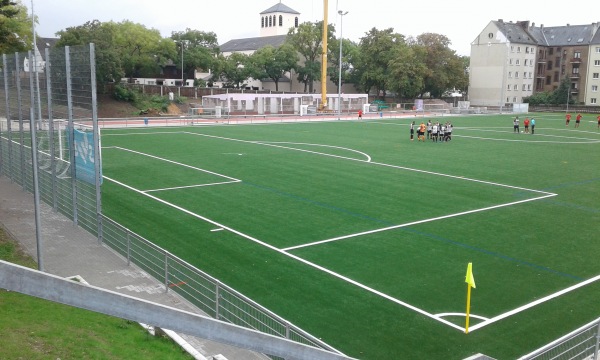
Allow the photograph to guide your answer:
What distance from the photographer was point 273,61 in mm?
98688

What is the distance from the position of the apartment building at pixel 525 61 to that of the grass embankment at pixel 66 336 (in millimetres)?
91738

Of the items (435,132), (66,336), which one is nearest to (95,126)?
(66,336)

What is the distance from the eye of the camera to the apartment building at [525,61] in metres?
97.4

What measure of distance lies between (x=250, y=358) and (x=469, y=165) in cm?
2411

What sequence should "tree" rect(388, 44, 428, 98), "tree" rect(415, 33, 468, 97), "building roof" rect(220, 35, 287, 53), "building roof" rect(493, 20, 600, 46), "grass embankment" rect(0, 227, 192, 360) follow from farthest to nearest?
"building roof" rect(220, 35, 287, 53) → "building roof" rect(493, 20, 600, 46) → "tree" rect(415, 33, 468, 97) → "tree" rect(388, 44, 428, 98) → "grass embankment" rect(0, 227, 192, 360)

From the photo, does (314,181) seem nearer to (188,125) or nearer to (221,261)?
(221,261)

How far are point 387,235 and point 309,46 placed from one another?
88096 mm

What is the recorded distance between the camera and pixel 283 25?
486 ft

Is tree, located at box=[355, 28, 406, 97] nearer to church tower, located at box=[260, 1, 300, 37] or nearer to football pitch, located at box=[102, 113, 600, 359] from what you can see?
church tower, located at box=[260, 1, 300, 37]

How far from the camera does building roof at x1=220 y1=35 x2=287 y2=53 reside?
409ft

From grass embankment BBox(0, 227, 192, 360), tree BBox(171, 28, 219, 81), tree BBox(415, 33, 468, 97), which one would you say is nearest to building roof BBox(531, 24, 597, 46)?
tree BBox(415, 33, 468, 97)

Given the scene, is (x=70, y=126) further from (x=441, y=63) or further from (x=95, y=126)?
(x=441, y=63)

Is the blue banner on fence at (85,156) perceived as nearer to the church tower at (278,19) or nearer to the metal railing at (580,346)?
the metal railing at (580,346)

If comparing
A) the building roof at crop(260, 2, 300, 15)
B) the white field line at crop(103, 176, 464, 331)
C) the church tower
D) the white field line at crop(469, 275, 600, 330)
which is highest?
the building roof at crop(260, 2, 300, 15)
